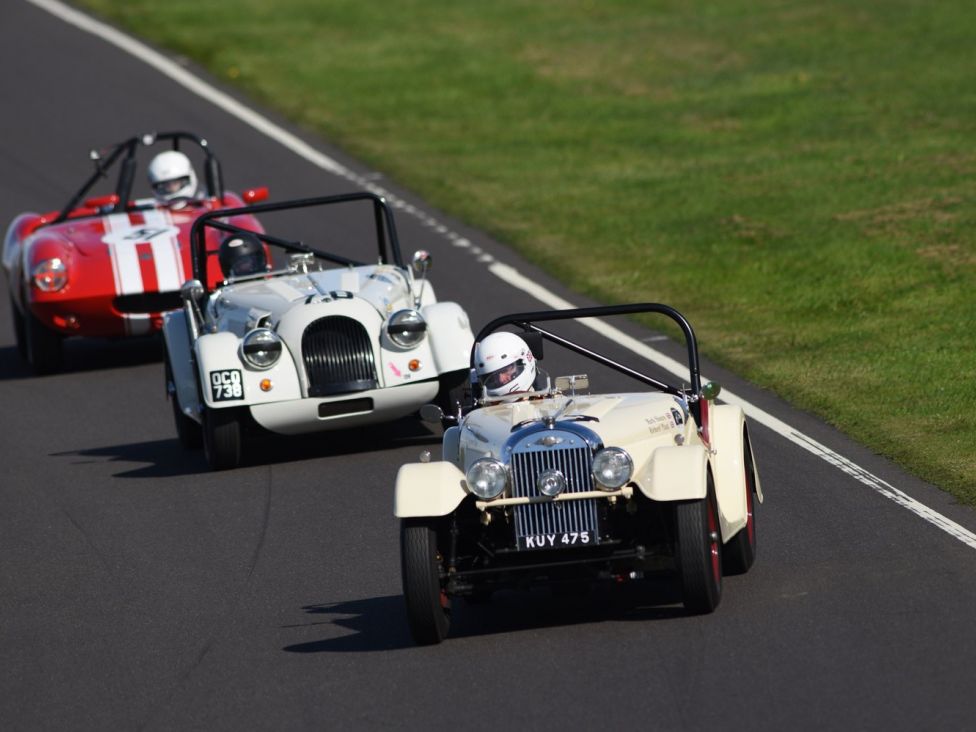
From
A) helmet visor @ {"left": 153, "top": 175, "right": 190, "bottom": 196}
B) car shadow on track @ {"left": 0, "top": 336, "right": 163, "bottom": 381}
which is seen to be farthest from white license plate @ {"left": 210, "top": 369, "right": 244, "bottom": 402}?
helmet visor @ {"left": 153, "top": 175, "right": 190, "bottom": 196}

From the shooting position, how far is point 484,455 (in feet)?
29.8

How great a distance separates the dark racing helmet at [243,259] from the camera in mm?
14797

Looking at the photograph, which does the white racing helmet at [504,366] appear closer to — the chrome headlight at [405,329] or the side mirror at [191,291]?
the chrome headlight at [405,329]

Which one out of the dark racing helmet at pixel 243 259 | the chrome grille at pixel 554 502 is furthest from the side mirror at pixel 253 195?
the chrome grille at pixel 554 502

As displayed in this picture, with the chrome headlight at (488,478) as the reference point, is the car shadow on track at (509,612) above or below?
below

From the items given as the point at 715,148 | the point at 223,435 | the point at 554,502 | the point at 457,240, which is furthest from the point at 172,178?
the point at 554,502

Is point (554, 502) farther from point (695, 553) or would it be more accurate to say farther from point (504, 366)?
point (504, 366)

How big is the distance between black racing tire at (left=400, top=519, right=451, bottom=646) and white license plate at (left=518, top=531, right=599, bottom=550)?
45 cm

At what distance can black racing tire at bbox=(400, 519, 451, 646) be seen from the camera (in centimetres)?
870

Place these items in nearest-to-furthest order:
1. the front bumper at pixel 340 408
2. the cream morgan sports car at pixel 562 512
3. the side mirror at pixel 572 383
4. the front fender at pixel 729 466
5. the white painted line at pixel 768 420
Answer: the cream morgan sports car at pixel 562 512 → the front fender at pixel 729 466 → the side mirror at pixel 572 383 → the white painted line at pixel 768 420 → the front bumper at pixel 340 408

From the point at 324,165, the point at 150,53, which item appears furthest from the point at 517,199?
the point at 150,53

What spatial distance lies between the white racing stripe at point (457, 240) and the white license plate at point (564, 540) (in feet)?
7.26

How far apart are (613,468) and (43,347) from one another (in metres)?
9.76

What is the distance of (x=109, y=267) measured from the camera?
664 inches
